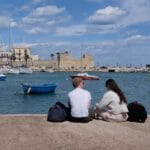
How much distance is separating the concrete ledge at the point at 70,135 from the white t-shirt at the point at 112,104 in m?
0.37

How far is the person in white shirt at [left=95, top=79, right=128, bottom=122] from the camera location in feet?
37.2

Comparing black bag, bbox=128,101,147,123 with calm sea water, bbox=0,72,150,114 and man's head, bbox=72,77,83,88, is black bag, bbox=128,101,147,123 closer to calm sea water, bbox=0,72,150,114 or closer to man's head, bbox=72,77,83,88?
man's head, bbox=72,77,83,88

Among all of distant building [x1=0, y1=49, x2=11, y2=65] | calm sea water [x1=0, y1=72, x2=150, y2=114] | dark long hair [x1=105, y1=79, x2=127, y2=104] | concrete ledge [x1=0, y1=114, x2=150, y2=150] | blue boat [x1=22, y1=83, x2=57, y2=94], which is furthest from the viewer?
distant building [x1=0, y1=49, x2=11, y2=65]

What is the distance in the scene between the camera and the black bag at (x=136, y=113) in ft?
37.2

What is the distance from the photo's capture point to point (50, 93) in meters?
53.0

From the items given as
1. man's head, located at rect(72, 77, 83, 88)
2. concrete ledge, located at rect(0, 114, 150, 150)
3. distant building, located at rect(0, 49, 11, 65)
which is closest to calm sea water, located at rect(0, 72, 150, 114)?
man's head, located at rect(72, 77, 83, 88)

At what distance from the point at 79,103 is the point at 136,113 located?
140 cm

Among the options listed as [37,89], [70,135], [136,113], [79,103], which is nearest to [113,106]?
[136,113]

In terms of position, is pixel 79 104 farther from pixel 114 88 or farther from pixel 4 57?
pixel 4 57

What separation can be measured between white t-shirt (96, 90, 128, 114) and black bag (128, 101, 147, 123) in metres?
0.18

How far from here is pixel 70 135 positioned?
384 inches

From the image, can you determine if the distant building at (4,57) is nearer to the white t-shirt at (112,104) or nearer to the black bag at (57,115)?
the white t-shirt at (112,104)

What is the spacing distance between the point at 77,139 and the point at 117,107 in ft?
7.23

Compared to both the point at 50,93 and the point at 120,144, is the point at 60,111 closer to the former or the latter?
the point at 120,144
